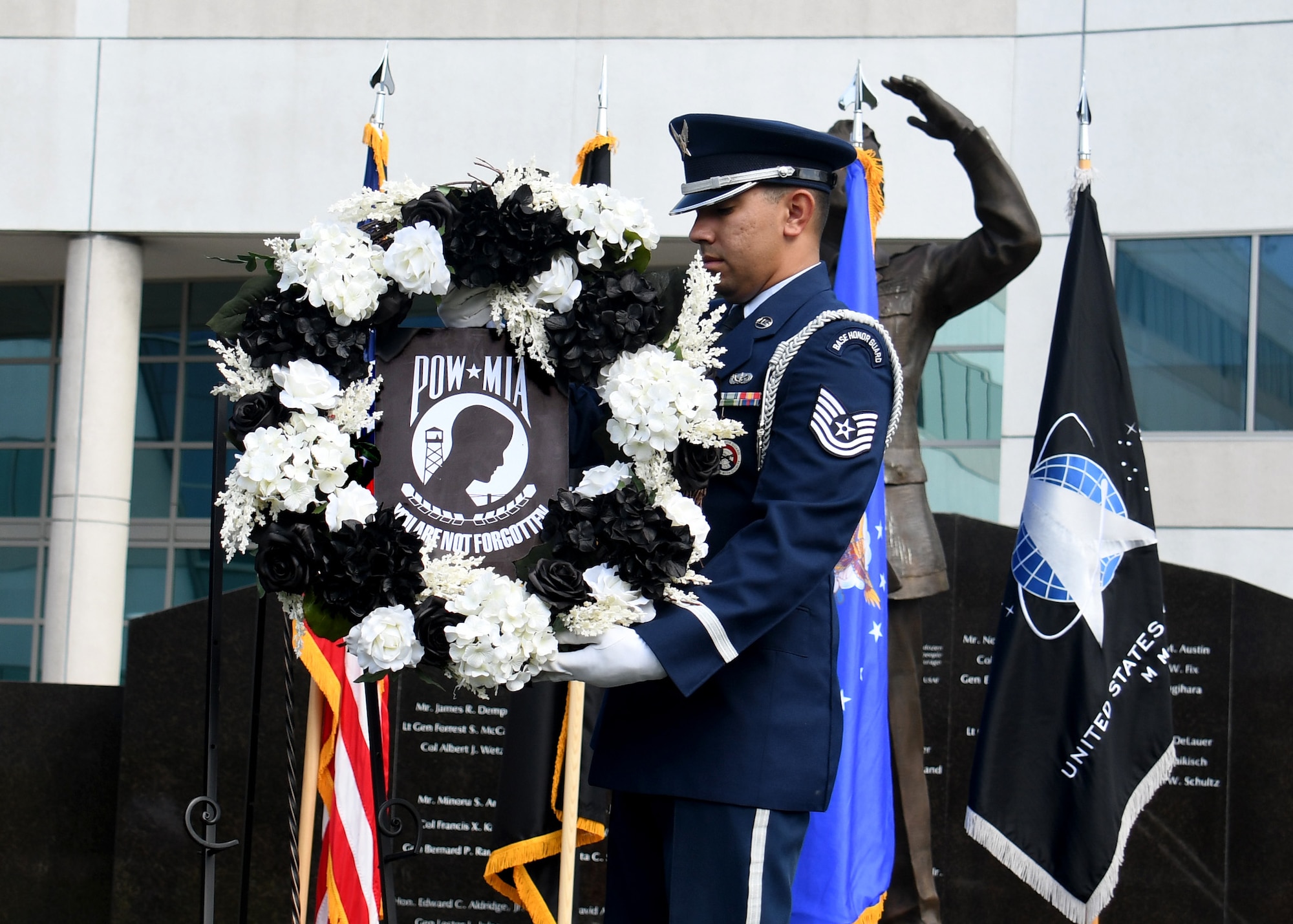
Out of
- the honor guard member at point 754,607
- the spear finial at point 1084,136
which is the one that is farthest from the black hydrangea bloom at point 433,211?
the spear finial at point 1084,136

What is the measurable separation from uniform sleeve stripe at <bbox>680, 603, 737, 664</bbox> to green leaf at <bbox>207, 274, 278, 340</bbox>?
874 mm

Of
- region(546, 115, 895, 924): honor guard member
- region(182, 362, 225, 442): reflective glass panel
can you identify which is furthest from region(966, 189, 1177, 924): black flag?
region(182, 362, 225, 442): reflective glass panel

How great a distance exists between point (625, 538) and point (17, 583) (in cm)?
834

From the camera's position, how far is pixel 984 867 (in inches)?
190

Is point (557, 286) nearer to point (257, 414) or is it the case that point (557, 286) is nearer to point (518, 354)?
point (518, 354)

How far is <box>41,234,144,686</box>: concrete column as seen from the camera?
7.65 metres

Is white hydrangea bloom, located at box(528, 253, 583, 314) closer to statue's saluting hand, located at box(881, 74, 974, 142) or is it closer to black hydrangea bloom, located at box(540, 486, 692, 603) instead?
black hydrangea bloom, located at box(540, 486, 692, 603)

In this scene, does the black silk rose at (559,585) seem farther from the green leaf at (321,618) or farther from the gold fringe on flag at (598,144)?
the gold fringe on flag at (598,144)

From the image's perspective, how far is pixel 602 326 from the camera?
87.0 inches

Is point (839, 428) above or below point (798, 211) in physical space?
below

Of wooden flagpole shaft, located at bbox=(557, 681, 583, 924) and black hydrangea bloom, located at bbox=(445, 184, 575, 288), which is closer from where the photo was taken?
black hydrangea bloom, located at bbox=(445, 184, 575, 288)

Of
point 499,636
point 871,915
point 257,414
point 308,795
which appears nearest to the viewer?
point 499,636

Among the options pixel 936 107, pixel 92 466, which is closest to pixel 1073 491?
pixel 936 107

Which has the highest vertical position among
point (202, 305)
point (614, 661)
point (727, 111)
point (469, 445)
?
point (727, 111)
